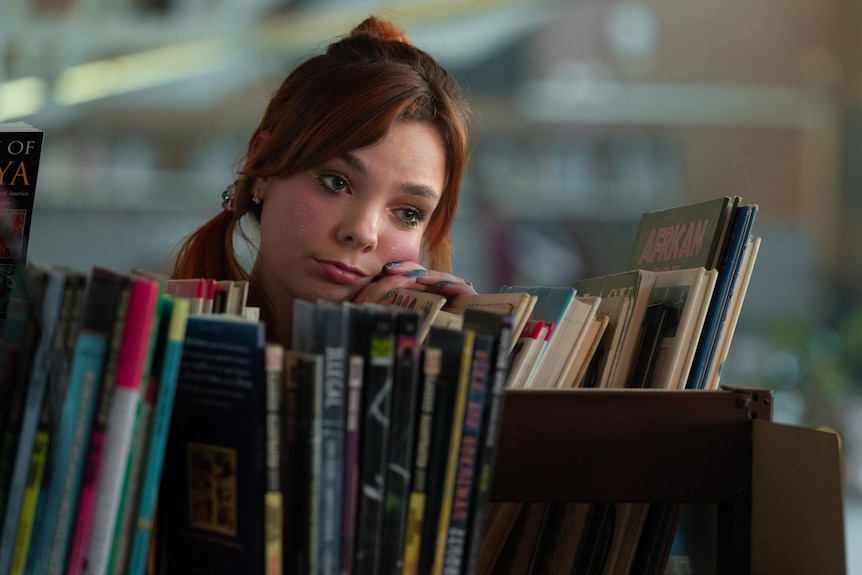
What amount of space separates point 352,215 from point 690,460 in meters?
0.56

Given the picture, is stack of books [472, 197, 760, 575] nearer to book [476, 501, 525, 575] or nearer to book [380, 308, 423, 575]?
book [476, 501, 525, 575]

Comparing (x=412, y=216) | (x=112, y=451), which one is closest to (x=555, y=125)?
(x=412, y=216)

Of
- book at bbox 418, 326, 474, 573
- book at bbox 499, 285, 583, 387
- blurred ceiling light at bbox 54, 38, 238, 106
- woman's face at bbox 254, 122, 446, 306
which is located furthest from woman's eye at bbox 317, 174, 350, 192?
blurred ceiling light at bbox 54, 38, 238, 106

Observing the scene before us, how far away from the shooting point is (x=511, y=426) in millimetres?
929

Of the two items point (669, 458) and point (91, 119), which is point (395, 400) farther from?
point (91, 119)

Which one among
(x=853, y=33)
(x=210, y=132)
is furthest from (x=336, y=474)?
(x=853, y=33)

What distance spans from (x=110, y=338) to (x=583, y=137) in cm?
525

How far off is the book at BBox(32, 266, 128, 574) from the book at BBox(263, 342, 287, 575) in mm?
111

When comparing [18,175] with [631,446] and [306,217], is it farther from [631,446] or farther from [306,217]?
[631,446]

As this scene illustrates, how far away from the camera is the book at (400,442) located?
0.77 m

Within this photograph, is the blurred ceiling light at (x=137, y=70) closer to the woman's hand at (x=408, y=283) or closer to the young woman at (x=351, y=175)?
the young woman at (x=351, y=175)

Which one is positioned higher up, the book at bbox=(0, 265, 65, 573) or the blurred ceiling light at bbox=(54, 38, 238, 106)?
the blurred ceiling light at bbox=(54, 38, 238, 106)

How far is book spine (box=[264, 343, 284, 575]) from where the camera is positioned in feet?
2.44

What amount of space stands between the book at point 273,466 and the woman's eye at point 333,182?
62cm
